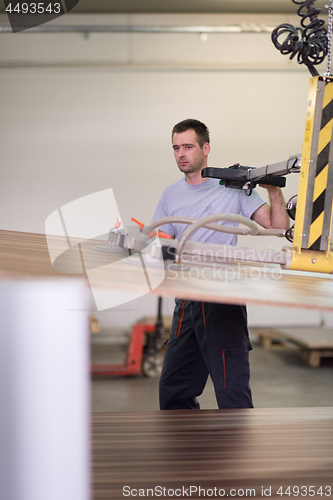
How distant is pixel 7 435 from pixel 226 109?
16.6ft

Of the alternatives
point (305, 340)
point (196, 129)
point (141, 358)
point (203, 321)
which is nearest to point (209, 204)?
point (196, 129)

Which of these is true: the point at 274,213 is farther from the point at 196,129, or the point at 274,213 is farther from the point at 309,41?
the point at 309,41

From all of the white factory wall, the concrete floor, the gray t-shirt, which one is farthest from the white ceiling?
the concrete floor

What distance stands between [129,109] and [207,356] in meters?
4.09

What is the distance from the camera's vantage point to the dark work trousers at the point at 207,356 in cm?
175

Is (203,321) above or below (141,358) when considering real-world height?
above

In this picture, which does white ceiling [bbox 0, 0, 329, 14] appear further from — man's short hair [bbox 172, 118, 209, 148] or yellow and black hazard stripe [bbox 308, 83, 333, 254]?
yellow and black hazard stripe [bbox 308, 83, 333, 254]

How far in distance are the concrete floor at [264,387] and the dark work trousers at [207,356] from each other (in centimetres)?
136

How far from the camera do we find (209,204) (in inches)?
80.1

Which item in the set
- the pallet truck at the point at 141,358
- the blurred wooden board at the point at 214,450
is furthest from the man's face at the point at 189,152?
the pallet truck at the point at 141,358

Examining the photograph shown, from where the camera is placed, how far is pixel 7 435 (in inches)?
30.3

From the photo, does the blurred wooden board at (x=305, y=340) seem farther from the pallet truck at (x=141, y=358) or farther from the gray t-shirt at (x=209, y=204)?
the gray t-shirt at (x=209, y=204)

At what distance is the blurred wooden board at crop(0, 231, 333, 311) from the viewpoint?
0.77 meters

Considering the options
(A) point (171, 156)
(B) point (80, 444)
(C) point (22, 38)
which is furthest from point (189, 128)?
(C) point (22, 38)
